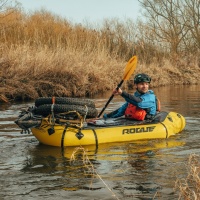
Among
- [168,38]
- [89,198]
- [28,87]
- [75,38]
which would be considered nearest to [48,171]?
[89,198]

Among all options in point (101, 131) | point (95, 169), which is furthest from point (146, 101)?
point (95, 169)

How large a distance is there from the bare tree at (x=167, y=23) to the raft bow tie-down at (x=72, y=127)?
66.4ft

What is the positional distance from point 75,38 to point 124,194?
575 inches

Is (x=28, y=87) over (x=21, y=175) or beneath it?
over

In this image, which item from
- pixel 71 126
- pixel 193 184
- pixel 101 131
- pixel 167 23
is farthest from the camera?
pixel 167 23

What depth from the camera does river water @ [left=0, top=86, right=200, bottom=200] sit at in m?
4.55

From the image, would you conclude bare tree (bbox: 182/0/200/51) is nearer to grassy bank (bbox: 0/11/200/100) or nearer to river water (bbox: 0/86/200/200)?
grassy bank (bbox: 0/11/200/100)

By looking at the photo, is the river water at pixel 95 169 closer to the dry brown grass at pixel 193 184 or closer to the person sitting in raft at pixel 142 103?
the dry brown grass at pixel 193 184

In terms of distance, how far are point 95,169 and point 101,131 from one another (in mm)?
1558

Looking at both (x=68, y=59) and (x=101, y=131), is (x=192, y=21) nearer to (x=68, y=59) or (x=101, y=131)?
(x=68, y=59)

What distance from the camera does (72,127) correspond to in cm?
688

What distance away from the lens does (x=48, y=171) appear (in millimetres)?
5453

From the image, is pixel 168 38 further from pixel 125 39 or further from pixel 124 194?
pixel 124 194

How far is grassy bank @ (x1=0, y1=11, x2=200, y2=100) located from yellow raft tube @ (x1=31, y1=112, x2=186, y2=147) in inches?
257
